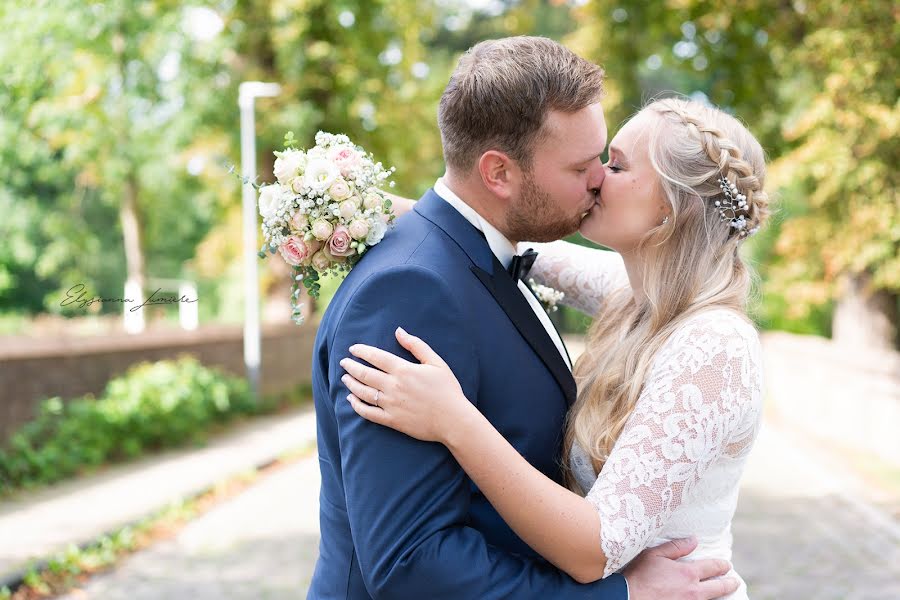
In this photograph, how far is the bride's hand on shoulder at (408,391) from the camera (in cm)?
208

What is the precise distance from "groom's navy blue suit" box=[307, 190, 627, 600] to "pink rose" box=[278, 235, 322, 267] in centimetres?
18

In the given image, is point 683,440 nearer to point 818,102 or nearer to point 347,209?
point 347,209

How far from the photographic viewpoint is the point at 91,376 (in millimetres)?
12125

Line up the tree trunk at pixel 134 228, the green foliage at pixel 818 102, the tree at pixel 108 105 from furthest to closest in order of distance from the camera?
1. the tree trunk at pixel 134 228
2. the green foliage at pixel 818 102
3. the tree at pixel 108 105

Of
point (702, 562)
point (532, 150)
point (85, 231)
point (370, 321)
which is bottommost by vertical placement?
point (85, 231)

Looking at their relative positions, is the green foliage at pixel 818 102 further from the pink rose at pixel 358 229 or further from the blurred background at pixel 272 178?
the pink rose at pixel 358 229

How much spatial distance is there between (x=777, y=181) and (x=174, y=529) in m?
9.08

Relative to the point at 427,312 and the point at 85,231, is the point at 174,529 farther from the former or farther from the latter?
A: the point at 85,231

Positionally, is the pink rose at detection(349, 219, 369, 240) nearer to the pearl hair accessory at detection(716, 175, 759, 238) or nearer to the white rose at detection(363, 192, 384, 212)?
the white rose at detection(363, 192, 384, 212)

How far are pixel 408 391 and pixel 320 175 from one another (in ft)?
2.25

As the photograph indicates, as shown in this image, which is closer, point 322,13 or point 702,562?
point 702,562

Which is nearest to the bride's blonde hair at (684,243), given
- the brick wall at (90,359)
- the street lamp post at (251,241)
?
the brick wall at (90,359)

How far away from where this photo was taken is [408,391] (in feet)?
6.84

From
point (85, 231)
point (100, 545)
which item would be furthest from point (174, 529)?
point (85, 231)
